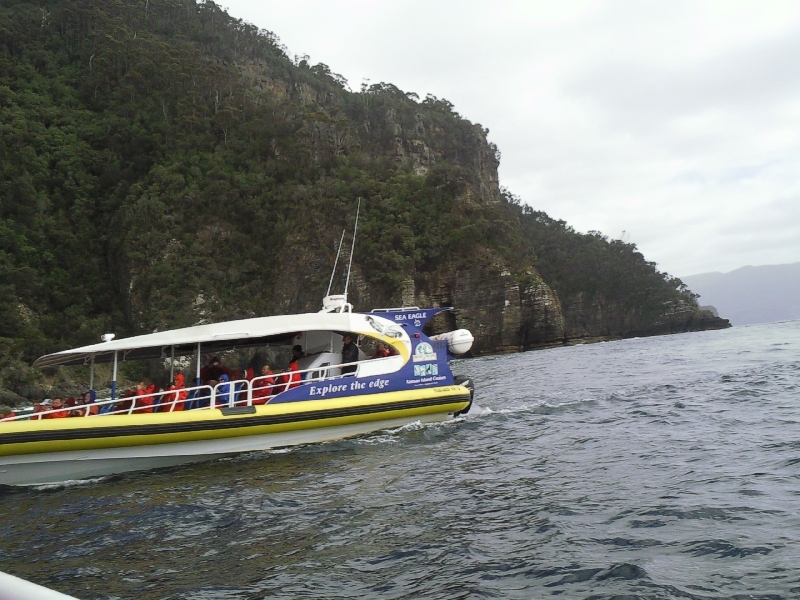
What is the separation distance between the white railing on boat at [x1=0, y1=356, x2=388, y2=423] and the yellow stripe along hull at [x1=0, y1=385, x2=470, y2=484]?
40 cm

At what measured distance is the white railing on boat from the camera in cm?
1066

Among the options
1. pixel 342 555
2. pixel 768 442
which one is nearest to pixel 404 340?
pixel 768 442

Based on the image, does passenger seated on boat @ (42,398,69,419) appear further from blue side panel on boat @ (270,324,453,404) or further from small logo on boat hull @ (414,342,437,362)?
small logo on boat hull @ (414,342,437,362)

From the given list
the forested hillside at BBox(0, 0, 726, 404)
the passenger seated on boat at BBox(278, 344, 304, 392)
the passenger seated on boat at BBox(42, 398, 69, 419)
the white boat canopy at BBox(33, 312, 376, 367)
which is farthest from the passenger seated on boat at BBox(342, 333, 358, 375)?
the forested hillside at BBox(0, 0, 726, 404)

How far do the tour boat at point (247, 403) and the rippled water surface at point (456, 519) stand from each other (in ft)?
1.27

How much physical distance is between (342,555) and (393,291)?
160 feet

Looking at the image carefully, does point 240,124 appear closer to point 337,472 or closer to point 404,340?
point 404,340

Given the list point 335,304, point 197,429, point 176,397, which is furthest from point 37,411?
point 335,304

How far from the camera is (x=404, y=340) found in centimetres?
1360

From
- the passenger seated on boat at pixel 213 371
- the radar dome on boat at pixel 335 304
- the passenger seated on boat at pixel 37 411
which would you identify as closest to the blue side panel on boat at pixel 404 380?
the radar dome on boat at pixel 335 304

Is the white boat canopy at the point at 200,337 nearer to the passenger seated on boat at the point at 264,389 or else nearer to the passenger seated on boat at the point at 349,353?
the passenger seated on boat at the point at 349,353

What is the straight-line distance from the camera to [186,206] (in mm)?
51750

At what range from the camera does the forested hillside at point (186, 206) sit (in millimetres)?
46750

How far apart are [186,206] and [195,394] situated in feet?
141
